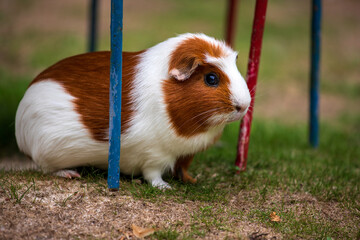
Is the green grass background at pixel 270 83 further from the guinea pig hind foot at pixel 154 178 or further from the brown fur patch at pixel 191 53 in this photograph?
the brown fur patch at pixel 191 53

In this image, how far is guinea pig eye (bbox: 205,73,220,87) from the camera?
2523 mm

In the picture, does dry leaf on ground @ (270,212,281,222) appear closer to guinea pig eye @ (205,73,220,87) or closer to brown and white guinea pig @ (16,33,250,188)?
brown and white guinea pig @ (16,33,250,188)

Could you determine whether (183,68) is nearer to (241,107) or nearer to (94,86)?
(241,107)

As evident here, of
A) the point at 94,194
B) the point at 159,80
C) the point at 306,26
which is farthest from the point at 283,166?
the point at 306,26

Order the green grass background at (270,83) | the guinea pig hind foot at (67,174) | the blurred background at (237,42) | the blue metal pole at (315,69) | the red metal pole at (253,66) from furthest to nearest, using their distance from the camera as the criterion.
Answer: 1. the blurred background at (237,42)
2. the blue metal pole at (315,69)
3. the red metal pole at (253,66)
4. the green grass background at (270,83)
5. the guinea pig hind foot at (67,174)

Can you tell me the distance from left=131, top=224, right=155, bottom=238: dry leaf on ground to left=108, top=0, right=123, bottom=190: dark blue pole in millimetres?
405

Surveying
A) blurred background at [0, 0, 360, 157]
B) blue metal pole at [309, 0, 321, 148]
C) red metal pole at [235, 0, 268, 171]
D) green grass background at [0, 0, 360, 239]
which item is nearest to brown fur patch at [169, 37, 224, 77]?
red metal pole at [235, 0, 268, 171]

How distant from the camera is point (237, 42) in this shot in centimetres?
909

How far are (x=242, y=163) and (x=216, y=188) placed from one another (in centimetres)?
47

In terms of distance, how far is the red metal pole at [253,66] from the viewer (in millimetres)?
3037

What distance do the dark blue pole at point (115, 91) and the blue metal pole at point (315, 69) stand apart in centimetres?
234

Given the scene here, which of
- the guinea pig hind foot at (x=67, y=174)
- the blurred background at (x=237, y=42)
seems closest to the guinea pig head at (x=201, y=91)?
the guinea pig hind foot at (x=67, y=174)

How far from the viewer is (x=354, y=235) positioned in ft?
7.88

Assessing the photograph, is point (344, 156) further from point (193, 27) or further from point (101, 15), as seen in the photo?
point (101, 15)
